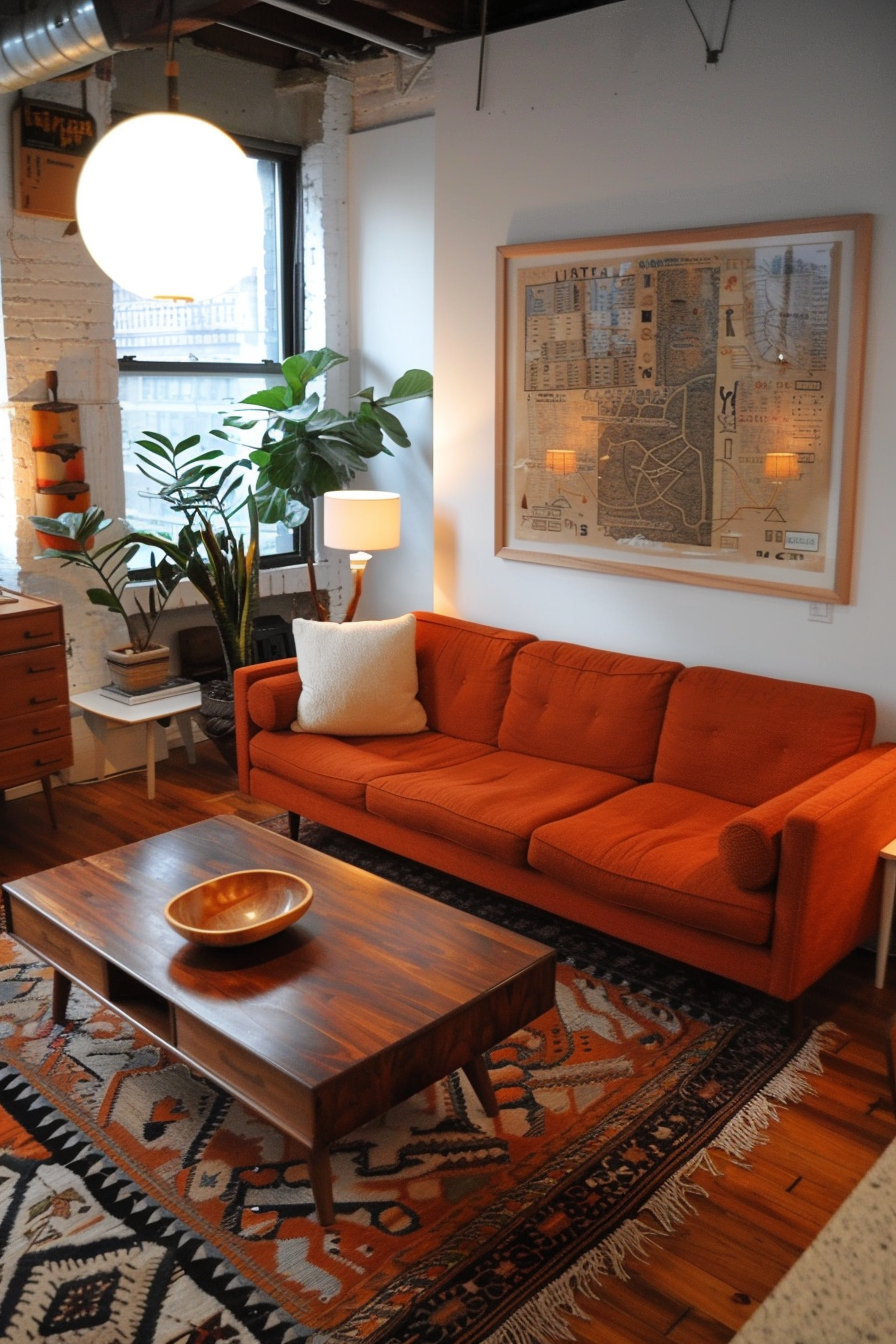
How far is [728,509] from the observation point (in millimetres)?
3785

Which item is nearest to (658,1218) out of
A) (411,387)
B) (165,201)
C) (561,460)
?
(165,201)

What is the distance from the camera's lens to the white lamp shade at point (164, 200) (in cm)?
192

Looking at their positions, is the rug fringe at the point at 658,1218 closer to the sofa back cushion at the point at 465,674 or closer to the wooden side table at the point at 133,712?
the sofa back cushion at the point at 465,674

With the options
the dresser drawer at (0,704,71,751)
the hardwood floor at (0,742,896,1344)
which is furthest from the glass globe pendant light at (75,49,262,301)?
the dresser drawer at (0,704,71,751)

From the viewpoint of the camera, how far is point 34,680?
4305 mm

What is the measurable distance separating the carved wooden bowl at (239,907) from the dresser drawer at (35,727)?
165 cm

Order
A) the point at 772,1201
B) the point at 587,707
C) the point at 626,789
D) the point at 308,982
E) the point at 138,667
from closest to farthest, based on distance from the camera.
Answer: the point at 772,1201, the point at 308,982, the point at 626,789, the point at 587,707, the point at 138,667

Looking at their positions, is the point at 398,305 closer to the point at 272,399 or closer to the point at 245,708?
the point at 272,399

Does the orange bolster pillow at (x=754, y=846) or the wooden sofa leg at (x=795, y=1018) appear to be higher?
the orange bolster pillow at (x=754, y=846)

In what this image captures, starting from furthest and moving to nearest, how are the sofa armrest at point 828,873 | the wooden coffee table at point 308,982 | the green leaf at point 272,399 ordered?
the green leaf at point 272,399 → the sofa armrest at point 828,873 → the wooden coffee table at point 308,982

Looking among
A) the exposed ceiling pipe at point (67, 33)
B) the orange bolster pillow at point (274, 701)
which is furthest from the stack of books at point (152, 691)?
the exposed ceiling pipe at point (67, 33)

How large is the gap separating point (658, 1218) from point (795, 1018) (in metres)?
0.82

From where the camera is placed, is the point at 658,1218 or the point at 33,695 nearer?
the point at 658,1218

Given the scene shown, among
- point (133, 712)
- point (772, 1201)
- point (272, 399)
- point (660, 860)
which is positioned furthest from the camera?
point (272, 399)
